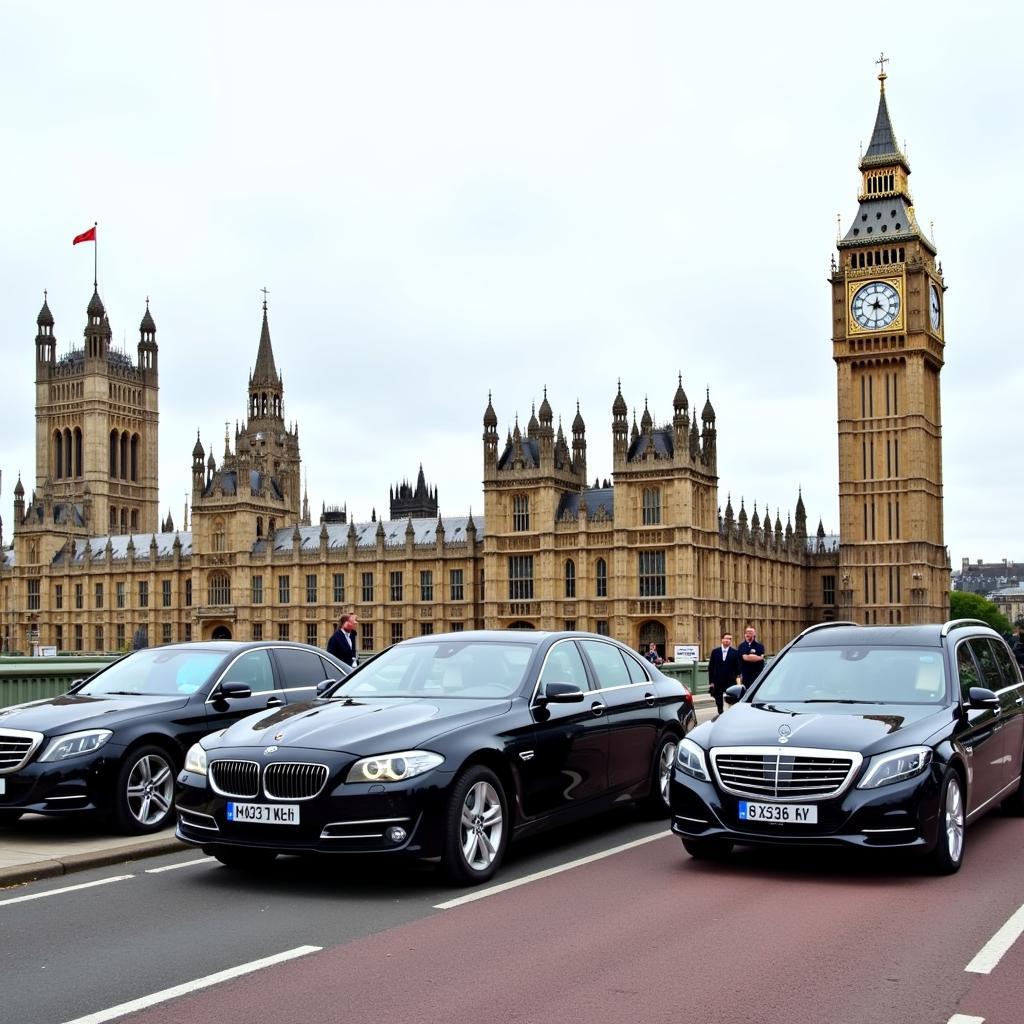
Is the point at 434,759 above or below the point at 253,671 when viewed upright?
below

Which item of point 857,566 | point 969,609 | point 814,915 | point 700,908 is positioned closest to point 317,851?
point 700,908

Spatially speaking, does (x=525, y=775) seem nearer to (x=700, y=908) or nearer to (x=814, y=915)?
(x=700, y=908)

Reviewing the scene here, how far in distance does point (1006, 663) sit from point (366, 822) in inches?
259

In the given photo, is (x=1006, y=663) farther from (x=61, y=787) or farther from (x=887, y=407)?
(x=887, y=407)

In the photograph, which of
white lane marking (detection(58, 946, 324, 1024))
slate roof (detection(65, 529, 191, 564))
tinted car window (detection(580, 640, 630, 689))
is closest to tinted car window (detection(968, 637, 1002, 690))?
tinted car window (detection(580, 640, 630, 689))

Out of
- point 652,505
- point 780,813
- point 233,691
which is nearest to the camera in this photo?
point 780,813

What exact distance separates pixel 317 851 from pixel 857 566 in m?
74.0

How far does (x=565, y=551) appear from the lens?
67.1 metres

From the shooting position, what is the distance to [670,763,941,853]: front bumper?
7.92m

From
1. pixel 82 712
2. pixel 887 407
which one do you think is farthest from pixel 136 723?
pixel 887 407

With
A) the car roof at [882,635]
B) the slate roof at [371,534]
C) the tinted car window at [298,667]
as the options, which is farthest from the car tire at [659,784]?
the slate roof at [371,534]

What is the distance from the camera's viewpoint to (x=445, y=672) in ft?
31.2

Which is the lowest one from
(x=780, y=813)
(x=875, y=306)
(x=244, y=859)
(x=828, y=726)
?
(x=244, y=859)

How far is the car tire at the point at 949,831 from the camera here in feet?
27.1
